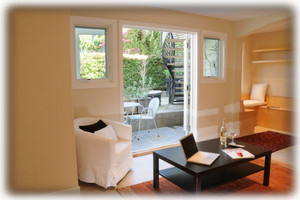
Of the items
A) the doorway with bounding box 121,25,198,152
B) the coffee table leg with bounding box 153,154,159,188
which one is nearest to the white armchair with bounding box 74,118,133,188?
the coffee table leg with bounding box 153,154,159,188

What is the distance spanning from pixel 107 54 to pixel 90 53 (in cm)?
26

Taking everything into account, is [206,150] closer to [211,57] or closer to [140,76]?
[211,57]

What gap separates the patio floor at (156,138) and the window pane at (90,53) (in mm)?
1491

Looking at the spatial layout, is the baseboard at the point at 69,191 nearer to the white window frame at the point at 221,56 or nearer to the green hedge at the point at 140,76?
the white window frame at the point at 221,56

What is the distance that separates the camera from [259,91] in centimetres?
600

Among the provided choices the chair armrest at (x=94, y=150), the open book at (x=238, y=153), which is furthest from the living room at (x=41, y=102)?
the open book at (x=238, y=153)

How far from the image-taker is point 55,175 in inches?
91.1

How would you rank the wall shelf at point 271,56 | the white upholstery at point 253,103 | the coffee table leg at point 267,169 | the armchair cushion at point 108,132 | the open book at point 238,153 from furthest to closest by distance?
the wall shelf at point 271,56 < the white upholstery at point 253,103 < the armchair cushion at point 108,132 < the coffee table leg at point 267,169 < the open book at point 238,153

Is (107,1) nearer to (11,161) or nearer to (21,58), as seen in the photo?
(21,58)

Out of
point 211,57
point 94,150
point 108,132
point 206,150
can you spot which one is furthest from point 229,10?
point 94,150

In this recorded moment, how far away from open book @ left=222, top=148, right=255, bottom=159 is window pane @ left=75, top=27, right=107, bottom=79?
2.06 m

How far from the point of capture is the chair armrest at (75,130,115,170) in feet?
8.63

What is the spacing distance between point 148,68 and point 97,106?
394 cm

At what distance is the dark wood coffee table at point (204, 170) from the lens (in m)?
2.21
